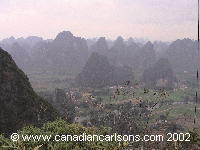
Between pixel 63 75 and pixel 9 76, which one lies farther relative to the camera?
pixel 63 75

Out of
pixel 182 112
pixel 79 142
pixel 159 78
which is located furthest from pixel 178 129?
pixel 159 78

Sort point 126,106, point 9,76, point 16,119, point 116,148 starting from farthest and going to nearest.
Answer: point 126,106, point 9,76, point 16,119, point 116,148

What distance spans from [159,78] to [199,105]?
5740cm

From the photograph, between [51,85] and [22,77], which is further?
[51,85]

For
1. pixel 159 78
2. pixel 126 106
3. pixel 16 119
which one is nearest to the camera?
pixel 16 119

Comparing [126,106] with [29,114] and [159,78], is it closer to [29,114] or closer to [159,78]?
[29,114]

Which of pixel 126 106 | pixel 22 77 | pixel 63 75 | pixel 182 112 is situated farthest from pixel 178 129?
pixel 63 75

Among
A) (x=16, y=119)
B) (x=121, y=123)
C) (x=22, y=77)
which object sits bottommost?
(x=121, y=123)

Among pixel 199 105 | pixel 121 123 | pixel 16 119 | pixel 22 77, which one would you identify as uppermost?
pixel 22 77

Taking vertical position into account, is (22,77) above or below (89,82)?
above

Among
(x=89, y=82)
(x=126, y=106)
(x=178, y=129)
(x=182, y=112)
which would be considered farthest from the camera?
(x=89, y=82)

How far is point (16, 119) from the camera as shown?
42344 mm

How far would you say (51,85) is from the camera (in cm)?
16350

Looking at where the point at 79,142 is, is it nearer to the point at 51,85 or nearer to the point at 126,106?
the point at 126,106
